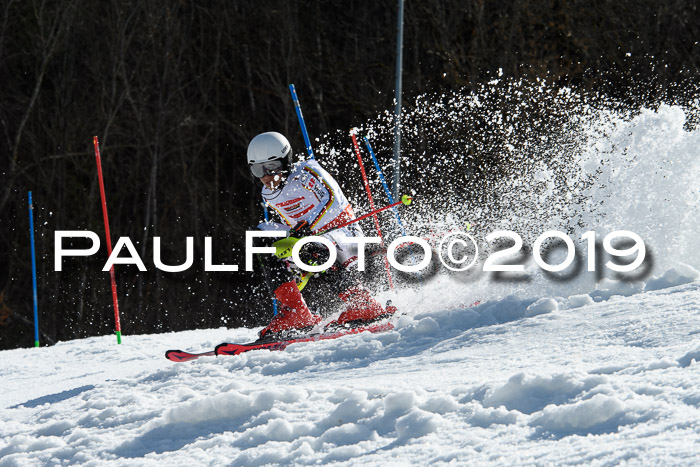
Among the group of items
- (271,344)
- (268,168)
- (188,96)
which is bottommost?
(271,344)

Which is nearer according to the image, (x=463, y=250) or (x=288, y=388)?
(x=288, y=388)

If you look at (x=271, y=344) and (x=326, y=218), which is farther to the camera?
(x=326, y=218)

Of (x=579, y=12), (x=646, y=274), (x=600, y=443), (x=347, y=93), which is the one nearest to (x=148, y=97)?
(x=347, y=93)

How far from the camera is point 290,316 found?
616 cm

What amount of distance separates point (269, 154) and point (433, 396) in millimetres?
2893

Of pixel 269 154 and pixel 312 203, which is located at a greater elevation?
pixel 269 154

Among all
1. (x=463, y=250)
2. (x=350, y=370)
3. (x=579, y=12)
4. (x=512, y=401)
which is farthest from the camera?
(x=579, y=12)

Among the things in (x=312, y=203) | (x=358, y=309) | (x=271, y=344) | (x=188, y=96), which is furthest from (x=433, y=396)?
(x=188, y=96)

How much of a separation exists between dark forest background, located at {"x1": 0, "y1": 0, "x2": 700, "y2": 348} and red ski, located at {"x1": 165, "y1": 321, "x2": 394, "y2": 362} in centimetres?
1063

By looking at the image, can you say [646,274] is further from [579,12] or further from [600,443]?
[579,12]

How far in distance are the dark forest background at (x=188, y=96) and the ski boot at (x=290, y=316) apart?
10.5 metres

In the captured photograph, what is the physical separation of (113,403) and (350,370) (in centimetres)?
114

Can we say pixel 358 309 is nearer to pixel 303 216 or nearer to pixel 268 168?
pixel 303 216

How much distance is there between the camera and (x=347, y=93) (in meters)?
19.1
